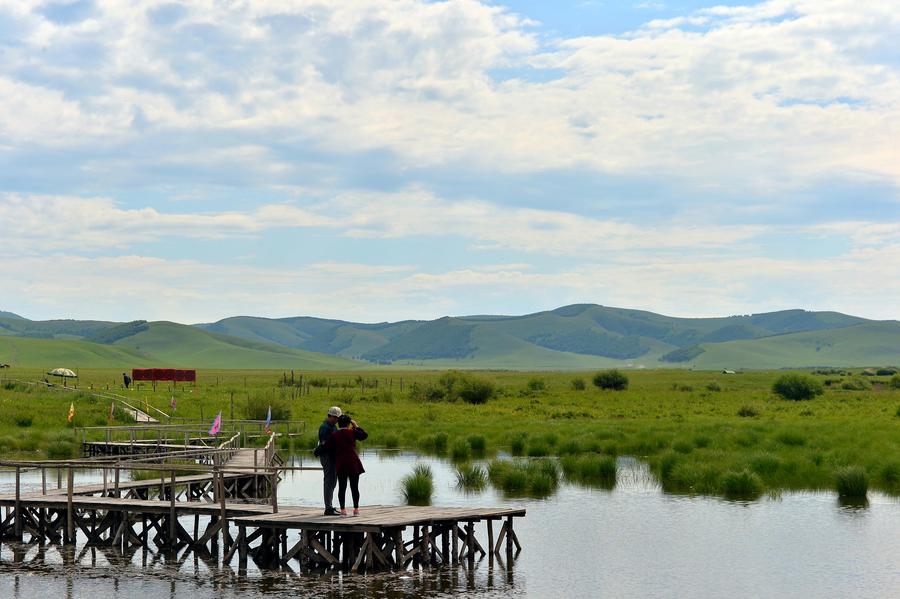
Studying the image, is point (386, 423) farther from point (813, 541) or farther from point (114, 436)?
point (813, 541)

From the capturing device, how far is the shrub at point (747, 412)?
229 ft

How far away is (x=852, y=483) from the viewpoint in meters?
34.8

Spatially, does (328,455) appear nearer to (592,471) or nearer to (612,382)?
(592,471)

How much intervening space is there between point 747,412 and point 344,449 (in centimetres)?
5107

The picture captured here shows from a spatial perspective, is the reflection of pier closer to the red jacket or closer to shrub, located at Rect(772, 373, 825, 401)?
the red jacket

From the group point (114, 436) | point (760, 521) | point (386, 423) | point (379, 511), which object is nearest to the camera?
point (379, 511)

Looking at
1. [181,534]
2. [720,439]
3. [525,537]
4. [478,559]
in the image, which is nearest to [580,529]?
[525,537]

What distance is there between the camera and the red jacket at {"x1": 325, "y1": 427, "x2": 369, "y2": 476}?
24.5m

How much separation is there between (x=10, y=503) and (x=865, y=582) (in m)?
21.4

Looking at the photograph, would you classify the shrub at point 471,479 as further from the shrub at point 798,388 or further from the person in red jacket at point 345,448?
the shrub at point 798,388

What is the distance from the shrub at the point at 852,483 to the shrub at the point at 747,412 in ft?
112

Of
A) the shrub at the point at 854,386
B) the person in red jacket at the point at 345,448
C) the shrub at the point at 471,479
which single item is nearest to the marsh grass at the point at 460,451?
the shrub at the point at 471,479

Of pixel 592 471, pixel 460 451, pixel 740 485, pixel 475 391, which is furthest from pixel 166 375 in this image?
pixel 740 485

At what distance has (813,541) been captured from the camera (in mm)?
27594
